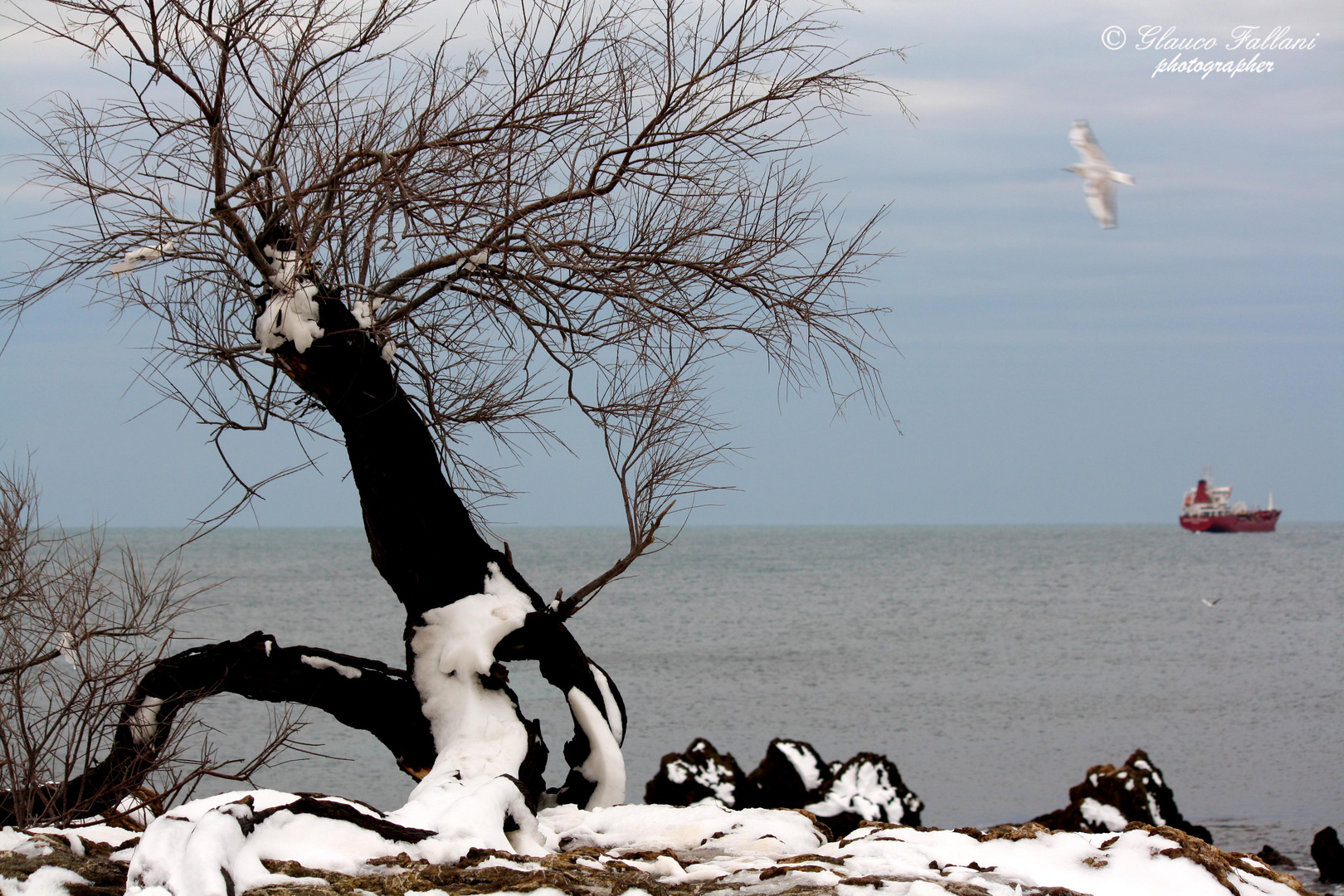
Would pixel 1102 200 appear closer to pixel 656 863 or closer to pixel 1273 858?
pixel 656 863

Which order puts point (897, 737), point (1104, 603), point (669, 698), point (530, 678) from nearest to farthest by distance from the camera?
point (897, 737), point (669, 698), point (530, 678), point (1104, 603)

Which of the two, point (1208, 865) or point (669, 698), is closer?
point (1208, 865)

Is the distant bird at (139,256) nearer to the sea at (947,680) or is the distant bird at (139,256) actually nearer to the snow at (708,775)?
the sea at (947,680)

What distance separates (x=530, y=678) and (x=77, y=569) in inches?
892

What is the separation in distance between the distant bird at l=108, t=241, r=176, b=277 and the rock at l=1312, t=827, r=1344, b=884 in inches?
479

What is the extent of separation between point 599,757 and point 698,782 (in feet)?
15.6

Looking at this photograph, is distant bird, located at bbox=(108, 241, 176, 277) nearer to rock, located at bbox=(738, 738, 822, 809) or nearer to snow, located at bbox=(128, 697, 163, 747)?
snow, located at bbox=(128, 697, 163, 747)

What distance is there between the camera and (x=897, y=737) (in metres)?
23.2

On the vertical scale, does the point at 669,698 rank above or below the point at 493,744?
below

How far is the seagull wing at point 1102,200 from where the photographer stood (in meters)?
6.35

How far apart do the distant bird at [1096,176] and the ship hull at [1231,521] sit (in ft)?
351

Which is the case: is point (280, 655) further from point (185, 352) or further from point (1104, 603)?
point (1104, 603)

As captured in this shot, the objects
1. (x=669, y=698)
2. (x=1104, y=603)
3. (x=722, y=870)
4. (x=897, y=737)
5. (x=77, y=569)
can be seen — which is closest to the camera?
(x=722, y=870)

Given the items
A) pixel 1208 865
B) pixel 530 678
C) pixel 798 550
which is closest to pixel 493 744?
pixel 1208 865
